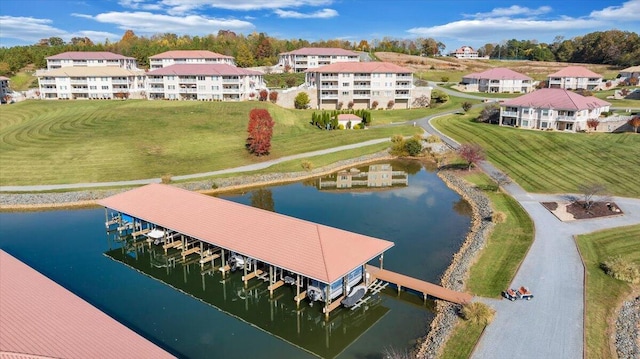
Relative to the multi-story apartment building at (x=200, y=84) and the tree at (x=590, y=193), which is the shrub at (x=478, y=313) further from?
the multi-story apartment building at (x=200, y=84)

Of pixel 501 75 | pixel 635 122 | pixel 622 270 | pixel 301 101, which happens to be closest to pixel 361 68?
pixel 301 101

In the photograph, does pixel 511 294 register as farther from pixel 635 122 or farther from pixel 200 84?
pixel 200 84

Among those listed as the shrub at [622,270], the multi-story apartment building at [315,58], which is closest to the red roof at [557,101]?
the shrub at [622,270]

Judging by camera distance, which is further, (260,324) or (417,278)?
(417,278)

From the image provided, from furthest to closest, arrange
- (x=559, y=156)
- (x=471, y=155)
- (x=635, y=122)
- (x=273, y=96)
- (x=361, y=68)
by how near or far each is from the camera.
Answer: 1. (x=361, y=68)
2. (x=273, y=96)
3. (x=635, y=122)
4. (x=559, y=156)
5. (x=471, y=155)

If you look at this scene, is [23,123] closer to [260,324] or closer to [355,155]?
[355,155]

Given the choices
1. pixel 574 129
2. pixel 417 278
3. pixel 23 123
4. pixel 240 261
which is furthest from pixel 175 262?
pixel 574 129

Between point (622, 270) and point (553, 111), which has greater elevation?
point (553, 111)
